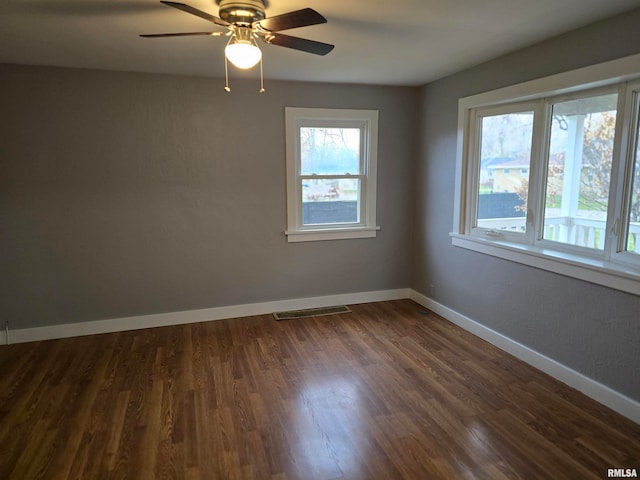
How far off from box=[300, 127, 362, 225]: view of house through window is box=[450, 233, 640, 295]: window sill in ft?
4.66

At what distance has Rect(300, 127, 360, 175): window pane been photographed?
13.9 ft

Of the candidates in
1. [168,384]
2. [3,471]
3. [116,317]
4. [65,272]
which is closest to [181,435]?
[168,384]

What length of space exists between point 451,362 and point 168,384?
2152mm

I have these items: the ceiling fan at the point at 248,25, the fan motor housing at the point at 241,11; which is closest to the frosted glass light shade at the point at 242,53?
the ceiling fan at the point at 248,25

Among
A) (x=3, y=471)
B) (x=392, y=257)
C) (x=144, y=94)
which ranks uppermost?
(x=144, y=94)

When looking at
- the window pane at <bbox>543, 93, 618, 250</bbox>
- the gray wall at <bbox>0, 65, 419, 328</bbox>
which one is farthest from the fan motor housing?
the window pane at <bbox>543, 93, 618, 250</bbox>

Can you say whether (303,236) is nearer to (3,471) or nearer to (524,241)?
(524,241)

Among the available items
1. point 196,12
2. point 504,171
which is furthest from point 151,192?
point 504,171

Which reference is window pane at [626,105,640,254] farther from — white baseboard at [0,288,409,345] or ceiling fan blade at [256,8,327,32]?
white baseboard at [0,288,409,345]

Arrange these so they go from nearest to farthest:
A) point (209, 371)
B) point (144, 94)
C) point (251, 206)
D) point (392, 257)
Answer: point (209, 371)
point (144, 94)
point (251, 206)
point (392, 257)

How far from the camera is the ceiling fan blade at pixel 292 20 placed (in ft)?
6.09

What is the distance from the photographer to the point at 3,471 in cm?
204

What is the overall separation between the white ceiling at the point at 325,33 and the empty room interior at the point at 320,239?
0.09 feet

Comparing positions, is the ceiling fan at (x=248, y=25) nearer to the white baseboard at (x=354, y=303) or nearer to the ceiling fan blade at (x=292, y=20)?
the ceiling fan blade at (x=292, y=20)
